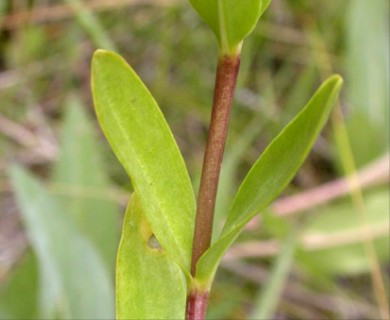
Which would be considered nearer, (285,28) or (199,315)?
(199,315)

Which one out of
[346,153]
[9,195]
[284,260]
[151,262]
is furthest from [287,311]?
[151,262]

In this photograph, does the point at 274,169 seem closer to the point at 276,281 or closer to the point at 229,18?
the point at 229,18

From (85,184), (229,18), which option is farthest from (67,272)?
(229,18)

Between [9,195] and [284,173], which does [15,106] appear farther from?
[284,173]

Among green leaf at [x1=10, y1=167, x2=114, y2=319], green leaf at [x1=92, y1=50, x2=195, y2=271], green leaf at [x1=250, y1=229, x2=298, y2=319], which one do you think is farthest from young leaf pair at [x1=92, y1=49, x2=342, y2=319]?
green leaf at [x1=250, y1=229, x2=298, y2=319]

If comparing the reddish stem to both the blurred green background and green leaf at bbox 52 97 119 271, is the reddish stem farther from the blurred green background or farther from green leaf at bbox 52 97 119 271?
green leaf at bbox 52 97 119 271

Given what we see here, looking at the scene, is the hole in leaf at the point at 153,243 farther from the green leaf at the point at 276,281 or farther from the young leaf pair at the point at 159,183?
the green leaf at the point at 276,281
